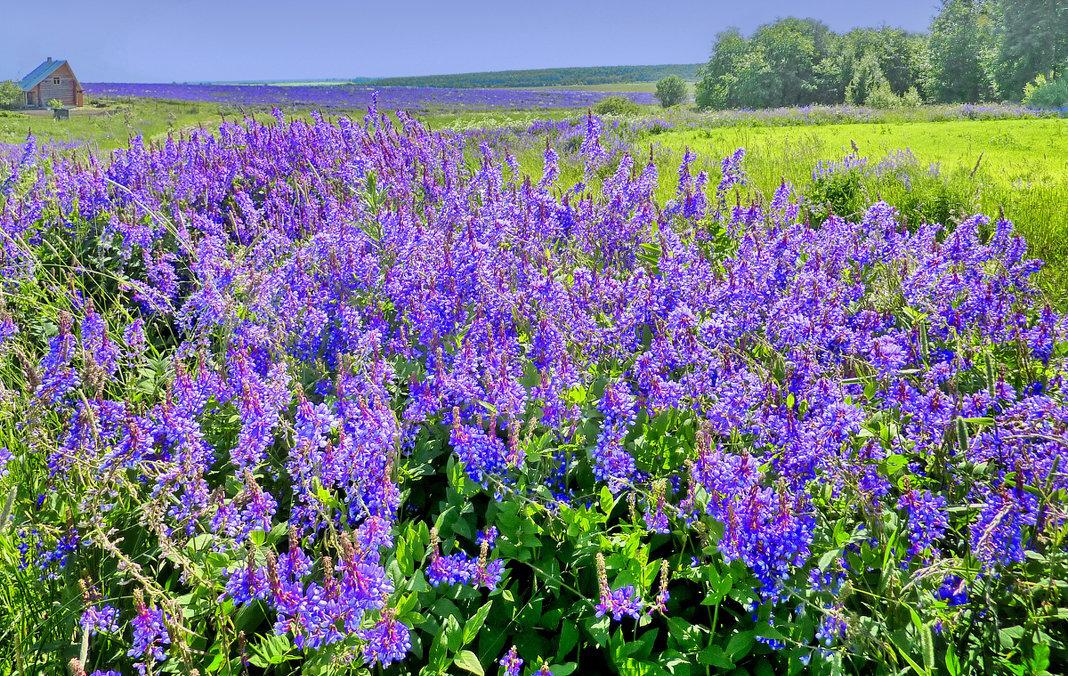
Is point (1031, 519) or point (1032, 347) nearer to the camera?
point (1031, 519)

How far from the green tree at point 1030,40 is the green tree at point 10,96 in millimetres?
47867

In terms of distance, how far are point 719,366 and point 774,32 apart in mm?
52574

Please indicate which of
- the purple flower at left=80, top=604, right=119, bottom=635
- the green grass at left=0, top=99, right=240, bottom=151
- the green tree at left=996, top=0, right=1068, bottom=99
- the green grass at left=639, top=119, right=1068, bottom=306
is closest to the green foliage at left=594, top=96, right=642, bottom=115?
the green grass at left=639, top=119, right=1068, bottom=306

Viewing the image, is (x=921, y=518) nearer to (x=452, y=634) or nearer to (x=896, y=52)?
(x=452, y=634)

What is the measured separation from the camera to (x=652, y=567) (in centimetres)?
184

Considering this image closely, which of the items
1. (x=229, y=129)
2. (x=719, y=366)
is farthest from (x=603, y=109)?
(x=719, y=366)

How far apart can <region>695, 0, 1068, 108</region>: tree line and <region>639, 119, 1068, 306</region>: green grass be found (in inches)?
1101

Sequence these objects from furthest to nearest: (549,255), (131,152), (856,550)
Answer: (131,152) < (549,255) < (856,550)

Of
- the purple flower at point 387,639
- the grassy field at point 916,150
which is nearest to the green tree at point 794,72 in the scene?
the grassy field at point 916,150

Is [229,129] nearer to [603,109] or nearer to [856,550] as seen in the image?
[856,550]

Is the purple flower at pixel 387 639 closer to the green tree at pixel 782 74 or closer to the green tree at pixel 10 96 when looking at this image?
the green tree at pixel 10 96

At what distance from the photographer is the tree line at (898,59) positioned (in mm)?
41125

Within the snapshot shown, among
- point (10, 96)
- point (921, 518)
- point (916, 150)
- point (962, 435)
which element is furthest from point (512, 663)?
point (10, 96)

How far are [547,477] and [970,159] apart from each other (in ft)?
35.0
